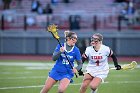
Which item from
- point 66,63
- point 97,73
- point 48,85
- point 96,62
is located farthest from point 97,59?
point 48,85

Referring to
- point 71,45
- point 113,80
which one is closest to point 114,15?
point 113,80

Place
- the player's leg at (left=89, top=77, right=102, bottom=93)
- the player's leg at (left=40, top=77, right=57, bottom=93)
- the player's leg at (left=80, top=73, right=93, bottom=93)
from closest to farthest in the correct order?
the player's leg at (left=40, top=77, right=57, bottom=93) → the player's leg at (left=89, top=77, right=102, bottom=93) → the player's leg at (left=80, top=73, right=93, bottom=93)

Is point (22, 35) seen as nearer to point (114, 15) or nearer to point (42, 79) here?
point (114, 15)

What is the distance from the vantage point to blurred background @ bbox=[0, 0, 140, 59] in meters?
31.2

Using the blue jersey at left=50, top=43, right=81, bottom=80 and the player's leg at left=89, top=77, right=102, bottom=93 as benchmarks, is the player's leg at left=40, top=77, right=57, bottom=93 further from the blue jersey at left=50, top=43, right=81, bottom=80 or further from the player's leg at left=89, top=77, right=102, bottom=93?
the player's leg at left=89, top=77, right=102, bottom=93

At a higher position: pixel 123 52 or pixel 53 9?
pixel 53 9

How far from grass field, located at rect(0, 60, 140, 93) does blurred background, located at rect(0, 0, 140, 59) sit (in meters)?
6.12

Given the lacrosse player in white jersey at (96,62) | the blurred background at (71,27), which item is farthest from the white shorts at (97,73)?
the blurred background at (71,27)

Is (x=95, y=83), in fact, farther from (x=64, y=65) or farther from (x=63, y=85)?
(x=63, y=85)

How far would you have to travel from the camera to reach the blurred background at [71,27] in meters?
31.2

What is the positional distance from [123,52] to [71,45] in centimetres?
1914

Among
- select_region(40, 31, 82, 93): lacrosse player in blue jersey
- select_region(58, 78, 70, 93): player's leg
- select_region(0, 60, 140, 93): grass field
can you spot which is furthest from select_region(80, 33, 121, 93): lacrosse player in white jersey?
select_region(0, 60, 140, 93): grass field

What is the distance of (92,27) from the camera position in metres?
31.5

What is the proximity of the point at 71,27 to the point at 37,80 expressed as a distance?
13029 millimetres
